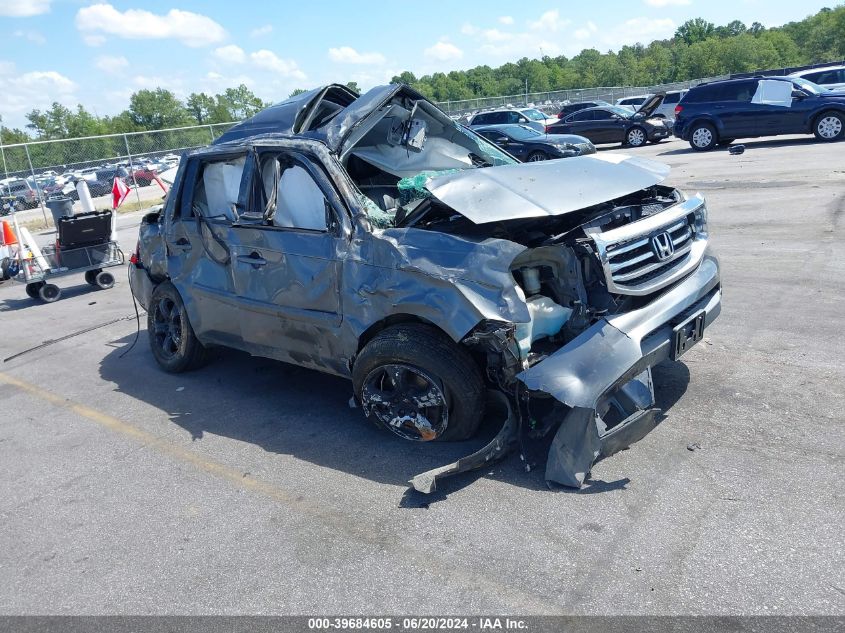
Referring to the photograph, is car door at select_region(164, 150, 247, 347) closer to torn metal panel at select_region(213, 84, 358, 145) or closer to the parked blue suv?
torn metal panel at select_region(213, 84, 358, 145)

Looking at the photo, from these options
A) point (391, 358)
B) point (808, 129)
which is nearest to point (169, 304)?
point (391, 358)

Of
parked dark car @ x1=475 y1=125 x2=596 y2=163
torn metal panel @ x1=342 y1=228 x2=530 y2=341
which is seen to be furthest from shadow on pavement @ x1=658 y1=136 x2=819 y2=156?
torn metal panel @ x1=342 y1=228 x2=530 y2=341

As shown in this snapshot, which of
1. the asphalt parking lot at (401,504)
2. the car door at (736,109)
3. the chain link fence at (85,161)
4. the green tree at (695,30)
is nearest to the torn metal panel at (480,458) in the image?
the asphalt parking lot at (401,504)

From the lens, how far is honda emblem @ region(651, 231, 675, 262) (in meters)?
4.23

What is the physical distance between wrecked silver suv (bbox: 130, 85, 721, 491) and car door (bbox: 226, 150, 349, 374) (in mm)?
14

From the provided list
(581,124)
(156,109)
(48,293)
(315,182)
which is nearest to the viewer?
(315,182)

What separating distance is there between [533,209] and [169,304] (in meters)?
3.64

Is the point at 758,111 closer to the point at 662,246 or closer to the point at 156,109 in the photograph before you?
the point at 662,246

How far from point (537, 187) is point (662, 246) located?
2.81 ft

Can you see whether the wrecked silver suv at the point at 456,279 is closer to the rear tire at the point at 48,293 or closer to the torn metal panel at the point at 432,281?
the torn metal panel at the point at 432,281

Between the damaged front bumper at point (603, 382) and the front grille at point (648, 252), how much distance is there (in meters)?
0.16

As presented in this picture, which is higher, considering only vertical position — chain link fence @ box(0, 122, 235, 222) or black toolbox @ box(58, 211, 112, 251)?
chain link fence @ box(0, 122, 235, 222)

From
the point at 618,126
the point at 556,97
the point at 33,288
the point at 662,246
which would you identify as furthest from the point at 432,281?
the point at 556,97

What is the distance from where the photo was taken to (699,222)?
16.0ft
